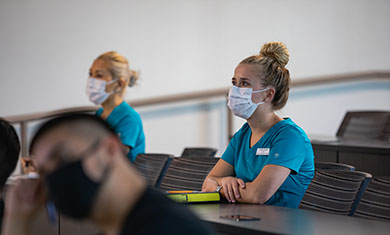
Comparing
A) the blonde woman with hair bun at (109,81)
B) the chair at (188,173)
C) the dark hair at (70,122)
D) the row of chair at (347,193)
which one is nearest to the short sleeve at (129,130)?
the blonde woman with hair bun at (109,81)

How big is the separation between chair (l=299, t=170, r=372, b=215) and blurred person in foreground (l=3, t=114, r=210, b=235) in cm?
167

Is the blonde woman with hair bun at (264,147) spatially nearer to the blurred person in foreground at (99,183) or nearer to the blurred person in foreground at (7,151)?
the blurred person in foreground at (7,151)

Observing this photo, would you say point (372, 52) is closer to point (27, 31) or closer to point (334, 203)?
point (27, 31)

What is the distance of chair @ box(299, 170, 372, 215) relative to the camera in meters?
2.75

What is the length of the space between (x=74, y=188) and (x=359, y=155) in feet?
11.8

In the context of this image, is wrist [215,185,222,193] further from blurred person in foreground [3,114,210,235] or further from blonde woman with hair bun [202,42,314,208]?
blurred person in foreground [3,114,210,235]

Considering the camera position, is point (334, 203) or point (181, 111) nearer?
point (334, 203)

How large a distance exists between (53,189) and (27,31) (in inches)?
188

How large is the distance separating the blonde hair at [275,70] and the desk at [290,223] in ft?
2.37

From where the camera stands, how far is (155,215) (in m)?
1.17

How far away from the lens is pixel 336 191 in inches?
111

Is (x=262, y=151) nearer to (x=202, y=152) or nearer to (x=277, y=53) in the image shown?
(x=277, y=53)

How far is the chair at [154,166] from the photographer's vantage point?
3.99 metres

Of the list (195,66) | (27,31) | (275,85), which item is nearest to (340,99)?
(195,66)
